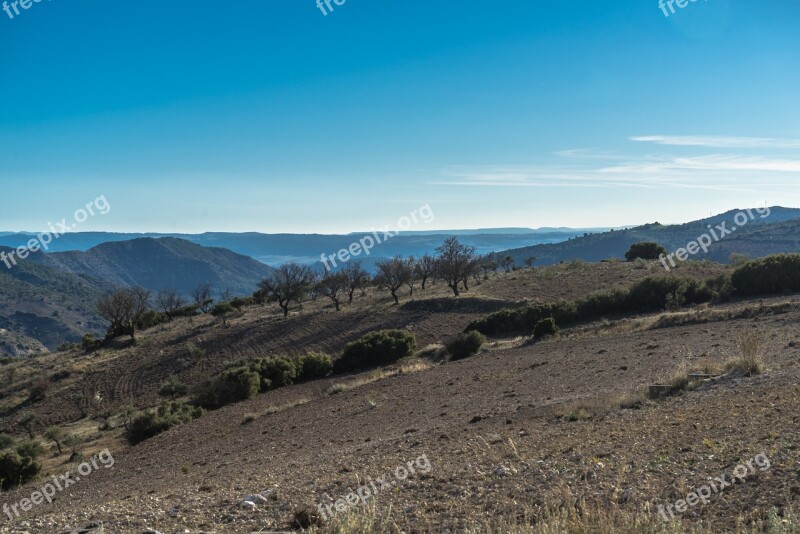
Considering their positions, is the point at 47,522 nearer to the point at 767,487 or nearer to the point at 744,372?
the point at 767,487

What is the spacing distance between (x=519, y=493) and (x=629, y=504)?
4.08 feet

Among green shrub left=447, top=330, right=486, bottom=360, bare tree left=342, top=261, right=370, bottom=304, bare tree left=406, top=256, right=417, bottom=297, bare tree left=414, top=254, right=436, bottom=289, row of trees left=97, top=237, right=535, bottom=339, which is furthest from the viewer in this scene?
bare tree left=414, top=254, right=436, bottom=289

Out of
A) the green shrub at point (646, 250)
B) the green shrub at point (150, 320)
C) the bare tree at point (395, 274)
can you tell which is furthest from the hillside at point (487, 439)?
the green shrub at point (646, 250)

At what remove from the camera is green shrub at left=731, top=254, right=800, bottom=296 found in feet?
97.1

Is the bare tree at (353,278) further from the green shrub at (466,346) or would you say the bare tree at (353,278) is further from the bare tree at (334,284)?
the green shrub at (466,346)

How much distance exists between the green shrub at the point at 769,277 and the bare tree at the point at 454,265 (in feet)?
73.5

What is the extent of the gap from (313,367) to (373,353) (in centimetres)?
→ 328

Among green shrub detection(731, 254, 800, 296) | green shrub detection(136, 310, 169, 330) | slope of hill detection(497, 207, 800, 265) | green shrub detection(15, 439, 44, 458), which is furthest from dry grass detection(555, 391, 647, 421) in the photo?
slope of hill detection(497, 207, 800, 265)

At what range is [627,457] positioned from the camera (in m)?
6.99

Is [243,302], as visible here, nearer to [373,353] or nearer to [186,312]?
[186,312]

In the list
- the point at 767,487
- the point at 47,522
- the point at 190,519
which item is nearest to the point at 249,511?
the point at 190,519

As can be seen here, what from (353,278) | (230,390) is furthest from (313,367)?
(353,278)

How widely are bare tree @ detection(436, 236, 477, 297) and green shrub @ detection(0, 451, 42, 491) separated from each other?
35.0 m

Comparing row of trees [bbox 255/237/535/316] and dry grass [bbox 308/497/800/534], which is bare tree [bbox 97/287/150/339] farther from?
dry grass [bbox 308/497/800/534]
